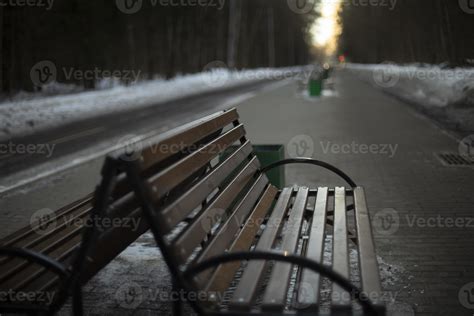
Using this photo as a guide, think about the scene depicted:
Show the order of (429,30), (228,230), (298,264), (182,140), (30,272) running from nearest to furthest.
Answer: (298,264) < (30,272) < (182,140) < (228,230) < (429,30)

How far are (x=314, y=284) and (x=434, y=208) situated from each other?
12.8 ft

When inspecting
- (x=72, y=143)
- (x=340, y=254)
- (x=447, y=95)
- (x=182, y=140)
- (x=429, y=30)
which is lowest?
(x=72, y=143)

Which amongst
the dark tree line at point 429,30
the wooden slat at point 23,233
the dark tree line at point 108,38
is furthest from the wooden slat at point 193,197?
the dark tree line at point 108,38

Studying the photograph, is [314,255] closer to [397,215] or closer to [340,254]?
[340,254]

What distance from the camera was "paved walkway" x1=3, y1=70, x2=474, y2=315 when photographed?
12.9ft

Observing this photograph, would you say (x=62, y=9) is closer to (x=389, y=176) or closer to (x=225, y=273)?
(x=389, y=176)

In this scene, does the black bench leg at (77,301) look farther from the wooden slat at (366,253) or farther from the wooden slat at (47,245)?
the wooden slat at (366,253)

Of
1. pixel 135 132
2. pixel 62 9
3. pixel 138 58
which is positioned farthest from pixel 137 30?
pixel 135 132

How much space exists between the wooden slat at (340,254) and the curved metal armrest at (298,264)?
3.7 inches

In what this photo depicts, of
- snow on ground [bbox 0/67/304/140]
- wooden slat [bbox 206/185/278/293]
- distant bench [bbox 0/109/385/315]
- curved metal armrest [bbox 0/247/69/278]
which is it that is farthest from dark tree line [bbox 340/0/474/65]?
curved metal armrest [bbox 0/247/69/278]

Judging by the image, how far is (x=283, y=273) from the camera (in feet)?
9.46

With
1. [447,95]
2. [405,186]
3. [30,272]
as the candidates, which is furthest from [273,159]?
[447,95]

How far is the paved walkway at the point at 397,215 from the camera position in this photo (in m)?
3.93

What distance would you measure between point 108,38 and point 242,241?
30978mm
